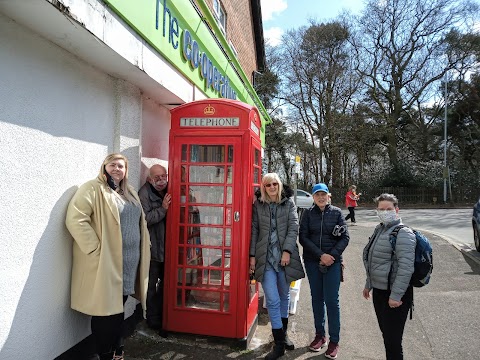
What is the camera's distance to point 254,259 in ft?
12.3

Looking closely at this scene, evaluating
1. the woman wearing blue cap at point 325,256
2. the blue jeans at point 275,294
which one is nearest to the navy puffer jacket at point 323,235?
the woman wearing blue cap at point 325,256

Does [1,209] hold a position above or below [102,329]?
above

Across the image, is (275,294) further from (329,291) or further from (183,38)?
(183,38)

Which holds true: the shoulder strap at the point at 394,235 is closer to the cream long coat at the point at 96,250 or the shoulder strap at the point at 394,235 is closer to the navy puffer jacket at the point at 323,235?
the navy puffer jacket at the point at 323,235

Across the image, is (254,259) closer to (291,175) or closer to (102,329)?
(102,329)

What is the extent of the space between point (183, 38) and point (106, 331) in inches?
144

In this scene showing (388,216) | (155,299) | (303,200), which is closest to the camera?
(388,216)

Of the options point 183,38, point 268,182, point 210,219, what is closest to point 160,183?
point 210,219

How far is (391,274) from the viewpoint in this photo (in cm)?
288

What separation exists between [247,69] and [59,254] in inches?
466

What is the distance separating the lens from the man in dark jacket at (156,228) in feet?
12.6

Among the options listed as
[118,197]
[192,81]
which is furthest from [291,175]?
[118,197]

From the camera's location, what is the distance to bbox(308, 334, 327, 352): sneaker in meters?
3.77

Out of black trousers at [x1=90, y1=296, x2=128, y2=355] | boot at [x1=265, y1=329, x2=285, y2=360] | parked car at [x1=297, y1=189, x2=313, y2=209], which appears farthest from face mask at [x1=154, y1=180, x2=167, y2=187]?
parked car at [x1=297, y1=189, x2=313, y2=209]
